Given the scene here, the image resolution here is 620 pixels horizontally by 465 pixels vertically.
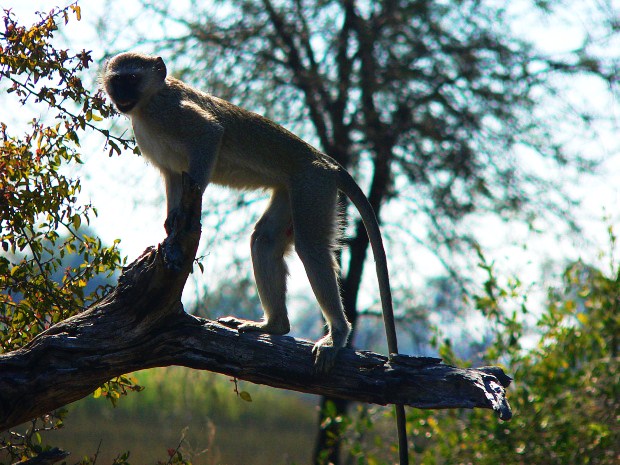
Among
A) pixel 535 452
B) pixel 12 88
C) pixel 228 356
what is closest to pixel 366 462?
pixel 535 452

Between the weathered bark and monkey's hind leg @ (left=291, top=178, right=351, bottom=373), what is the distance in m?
0.39

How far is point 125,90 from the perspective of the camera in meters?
4.76

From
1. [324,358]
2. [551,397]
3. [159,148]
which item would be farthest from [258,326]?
[551,397]

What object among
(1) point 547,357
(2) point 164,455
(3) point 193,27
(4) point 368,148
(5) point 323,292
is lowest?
(2) point 164,455

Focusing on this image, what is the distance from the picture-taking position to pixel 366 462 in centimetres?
724

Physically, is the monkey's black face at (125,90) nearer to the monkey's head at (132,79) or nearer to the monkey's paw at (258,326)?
the monkey's head at (132,79)

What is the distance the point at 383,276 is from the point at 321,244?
1.39 ft

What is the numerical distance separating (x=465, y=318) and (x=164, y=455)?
12.5 feet

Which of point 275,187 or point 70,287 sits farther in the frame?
point 275,187

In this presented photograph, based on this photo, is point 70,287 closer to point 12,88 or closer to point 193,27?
point 12,88

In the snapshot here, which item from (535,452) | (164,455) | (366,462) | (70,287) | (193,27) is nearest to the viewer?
(70,287)

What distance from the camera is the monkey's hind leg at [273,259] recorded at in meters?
4.84

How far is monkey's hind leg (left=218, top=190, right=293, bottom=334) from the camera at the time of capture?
4836mm

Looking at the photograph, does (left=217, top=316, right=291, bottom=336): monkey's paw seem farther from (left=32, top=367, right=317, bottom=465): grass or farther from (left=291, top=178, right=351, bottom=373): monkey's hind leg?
(left=32, top=367, right=317, bottom=465): grass
